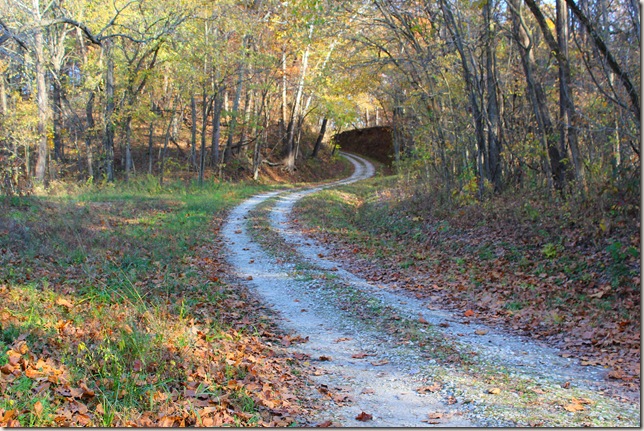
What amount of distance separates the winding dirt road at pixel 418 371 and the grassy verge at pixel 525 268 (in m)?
0.66

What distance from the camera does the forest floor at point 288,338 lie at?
473 cm

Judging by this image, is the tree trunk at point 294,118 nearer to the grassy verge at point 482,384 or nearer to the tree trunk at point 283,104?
the tree trunk at point 283,104

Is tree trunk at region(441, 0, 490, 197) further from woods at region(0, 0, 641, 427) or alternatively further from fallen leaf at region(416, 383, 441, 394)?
fallen leaf at region(416, 383, 441, 394)

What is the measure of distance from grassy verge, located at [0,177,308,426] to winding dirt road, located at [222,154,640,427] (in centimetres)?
56

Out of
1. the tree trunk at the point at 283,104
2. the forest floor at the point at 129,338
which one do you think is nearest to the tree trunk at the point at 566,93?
the forest floor at the point at 129,338

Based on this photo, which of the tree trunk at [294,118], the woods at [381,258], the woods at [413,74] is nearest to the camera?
the woods at [381,258]

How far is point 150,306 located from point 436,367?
13.4ft

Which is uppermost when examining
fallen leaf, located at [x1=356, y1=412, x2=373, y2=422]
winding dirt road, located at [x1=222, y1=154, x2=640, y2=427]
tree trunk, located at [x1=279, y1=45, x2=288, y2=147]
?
tree trunk, located at [x1=279, y1=45, x2=288, y2=147]

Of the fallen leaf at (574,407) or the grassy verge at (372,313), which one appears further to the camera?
the grassy verge at (372,313)

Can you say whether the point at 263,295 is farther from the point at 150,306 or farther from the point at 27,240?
the point at 27,240

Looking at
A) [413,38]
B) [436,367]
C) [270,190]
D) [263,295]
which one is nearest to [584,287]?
[436,367]

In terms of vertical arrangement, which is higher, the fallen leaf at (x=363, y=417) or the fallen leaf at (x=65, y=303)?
the fallen leaf at (x=65, y=303)

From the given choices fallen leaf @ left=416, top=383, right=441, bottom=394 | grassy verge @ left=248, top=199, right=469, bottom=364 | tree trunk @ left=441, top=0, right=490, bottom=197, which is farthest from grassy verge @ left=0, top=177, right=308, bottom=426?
tree trunk @ left=441, top=0, right=490, bottom=197

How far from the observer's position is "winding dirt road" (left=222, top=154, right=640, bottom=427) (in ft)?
15.8
